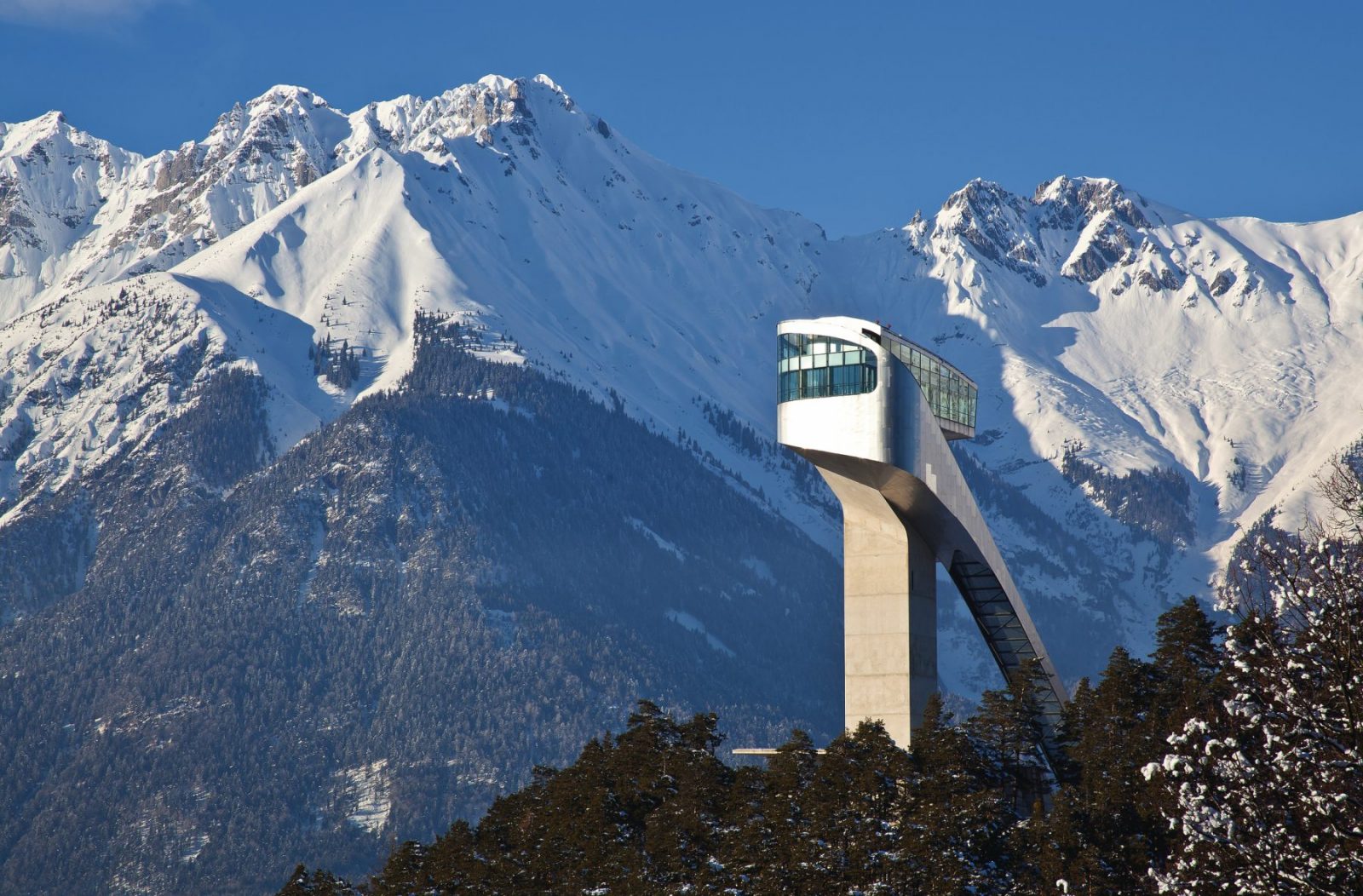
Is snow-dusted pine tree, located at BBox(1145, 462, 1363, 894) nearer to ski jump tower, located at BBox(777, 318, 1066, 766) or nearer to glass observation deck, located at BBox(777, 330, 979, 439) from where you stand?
ski jump tower, located at BBox(777, 318, 1066, 766)

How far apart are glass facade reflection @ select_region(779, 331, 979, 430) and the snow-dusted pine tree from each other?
2033 inches

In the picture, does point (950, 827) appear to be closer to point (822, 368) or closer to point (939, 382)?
point (822, 368)

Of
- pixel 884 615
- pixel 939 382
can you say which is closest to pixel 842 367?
pixel 939 382

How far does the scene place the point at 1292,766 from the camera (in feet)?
108

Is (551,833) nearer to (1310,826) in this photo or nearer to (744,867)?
(744,867)

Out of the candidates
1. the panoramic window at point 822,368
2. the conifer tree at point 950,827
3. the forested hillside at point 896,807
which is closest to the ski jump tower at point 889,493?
the panoramic window at point 822,368

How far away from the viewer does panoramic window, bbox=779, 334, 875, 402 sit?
3403 inches

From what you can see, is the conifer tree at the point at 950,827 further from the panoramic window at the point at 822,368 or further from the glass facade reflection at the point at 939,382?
the glass facade reflection at the point at 939,382

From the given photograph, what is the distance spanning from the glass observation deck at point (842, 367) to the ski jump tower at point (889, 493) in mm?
51

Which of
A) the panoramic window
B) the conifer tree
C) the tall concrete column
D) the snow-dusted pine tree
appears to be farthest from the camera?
the tall concrete column

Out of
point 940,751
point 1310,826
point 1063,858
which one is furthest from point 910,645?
point 1310,826

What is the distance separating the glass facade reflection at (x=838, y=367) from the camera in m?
86.5

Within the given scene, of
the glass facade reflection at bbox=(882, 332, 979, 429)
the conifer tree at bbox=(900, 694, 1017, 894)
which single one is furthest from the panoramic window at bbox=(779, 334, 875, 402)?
the conifer tree at bbox=(900, 694, 1017, 894)

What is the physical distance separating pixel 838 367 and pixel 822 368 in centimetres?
81
